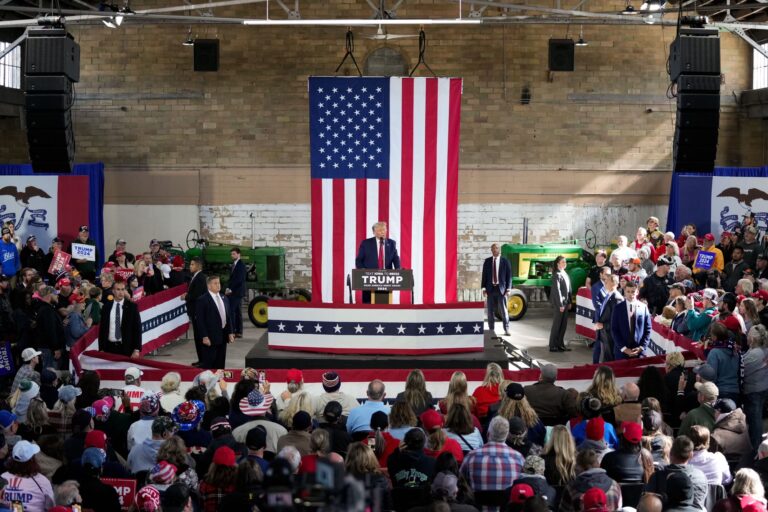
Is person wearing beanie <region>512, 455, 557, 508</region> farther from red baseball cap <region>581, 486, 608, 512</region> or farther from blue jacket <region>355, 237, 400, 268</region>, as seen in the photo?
blue jacket <region>355, 237, 400, 268</region>

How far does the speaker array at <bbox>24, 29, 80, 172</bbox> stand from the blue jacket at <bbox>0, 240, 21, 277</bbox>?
8.73ft

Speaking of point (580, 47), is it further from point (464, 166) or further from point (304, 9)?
point (304, 9)

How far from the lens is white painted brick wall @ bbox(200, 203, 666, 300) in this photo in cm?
1995

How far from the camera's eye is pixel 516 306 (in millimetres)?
17781

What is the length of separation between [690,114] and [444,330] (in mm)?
4311

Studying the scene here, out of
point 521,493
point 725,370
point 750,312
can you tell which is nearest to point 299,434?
point 521,493

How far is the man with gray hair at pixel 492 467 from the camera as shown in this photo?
5.91 meters

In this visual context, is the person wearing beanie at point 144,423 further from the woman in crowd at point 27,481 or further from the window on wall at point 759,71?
the window on wall at point 759,71

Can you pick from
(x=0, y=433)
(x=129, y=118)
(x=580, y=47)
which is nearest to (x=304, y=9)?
(x=129, y=118)

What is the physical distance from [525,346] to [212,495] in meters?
10.2

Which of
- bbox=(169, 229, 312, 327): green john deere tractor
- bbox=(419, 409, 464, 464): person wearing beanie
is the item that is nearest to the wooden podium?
bbox=(419, 409, 464, 464): person wearing beanie

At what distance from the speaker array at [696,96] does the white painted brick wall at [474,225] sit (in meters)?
7.33

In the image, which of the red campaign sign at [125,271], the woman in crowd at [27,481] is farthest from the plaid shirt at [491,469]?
the red campaign sign at [125,271]

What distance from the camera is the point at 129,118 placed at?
789 inches
